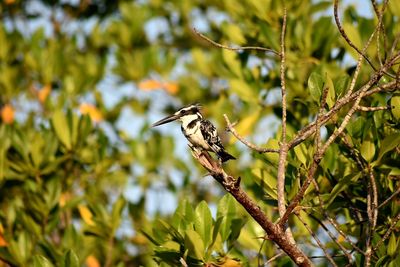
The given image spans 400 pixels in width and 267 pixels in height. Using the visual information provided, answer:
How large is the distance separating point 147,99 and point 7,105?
1.58 m

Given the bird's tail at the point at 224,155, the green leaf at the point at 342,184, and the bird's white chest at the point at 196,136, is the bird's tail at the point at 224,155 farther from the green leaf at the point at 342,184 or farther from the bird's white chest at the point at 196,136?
the green leaf at the point at 342,184

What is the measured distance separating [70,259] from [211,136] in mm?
1263

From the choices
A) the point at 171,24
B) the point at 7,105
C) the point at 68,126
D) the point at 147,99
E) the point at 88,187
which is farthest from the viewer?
the point at 171,24

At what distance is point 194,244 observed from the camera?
343 centimetres


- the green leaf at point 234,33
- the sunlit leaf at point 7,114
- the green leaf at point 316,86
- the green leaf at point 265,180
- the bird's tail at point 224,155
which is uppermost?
the green leaf at point 234,33

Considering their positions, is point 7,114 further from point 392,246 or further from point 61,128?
point 392,246

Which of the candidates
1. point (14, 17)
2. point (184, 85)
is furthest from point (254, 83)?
point (14, 17)

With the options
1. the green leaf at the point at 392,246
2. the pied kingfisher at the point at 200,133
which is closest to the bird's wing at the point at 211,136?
the pied kingfisher at the point at 200,133

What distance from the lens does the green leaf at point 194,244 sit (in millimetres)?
3395

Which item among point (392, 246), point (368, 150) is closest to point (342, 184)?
point (368, 150)

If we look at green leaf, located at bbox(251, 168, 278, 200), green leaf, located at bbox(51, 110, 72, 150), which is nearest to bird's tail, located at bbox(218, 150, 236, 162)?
green leaf, located at bbox(251, 168, 278, 200)

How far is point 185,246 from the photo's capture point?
137 inches

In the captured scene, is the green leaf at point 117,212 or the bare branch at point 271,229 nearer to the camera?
the bare branch at point 271,229

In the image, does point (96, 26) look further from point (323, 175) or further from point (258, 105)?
point (323, 175)
